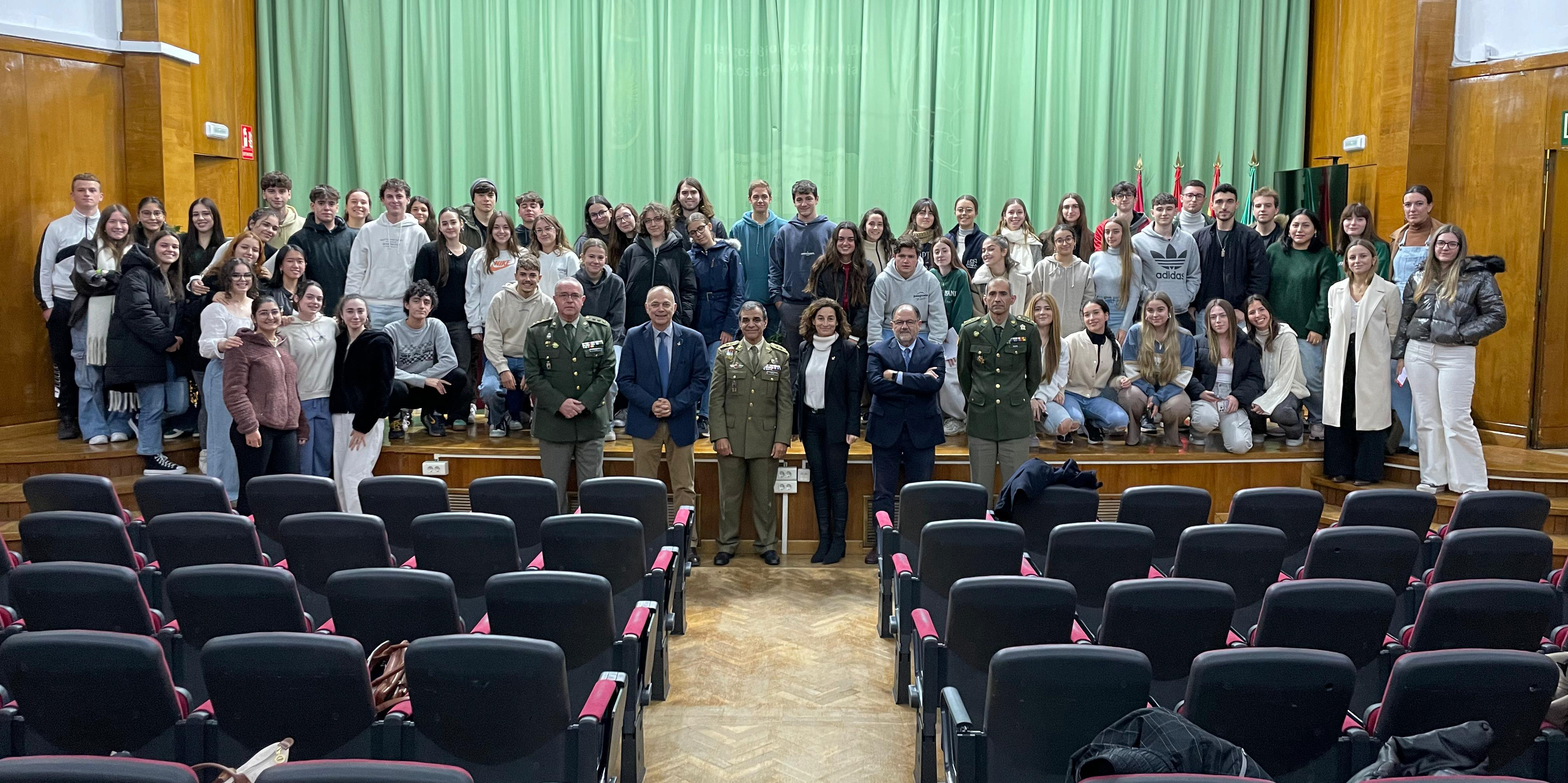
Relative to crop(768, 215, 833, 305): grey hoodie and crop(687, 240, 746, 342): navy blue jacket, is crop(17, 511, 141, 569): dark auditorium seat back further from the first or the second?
crop(768, 215, 833, 305): grey hoodie

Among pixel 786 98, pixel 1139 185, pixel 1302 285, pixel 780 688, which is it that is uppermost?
pixel 786 98

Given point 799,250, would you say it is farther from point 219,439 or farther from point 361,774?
point 361,774

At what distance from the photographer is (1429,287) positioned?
6953 millimetres

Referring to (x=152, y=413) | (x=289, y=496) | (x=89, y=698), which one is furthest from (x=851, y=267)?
(x=89, y=698)

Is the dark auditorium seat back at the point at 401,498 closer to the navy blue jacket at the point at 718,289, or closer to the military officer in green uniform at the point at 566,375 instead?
the military officer in green uniform at the point at 566,375

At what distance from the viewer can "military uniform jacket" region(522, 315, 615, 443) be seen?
679cm

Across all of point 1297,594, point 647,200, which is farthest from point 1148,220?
point 1297,594

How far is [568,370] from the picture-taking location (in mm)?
6820

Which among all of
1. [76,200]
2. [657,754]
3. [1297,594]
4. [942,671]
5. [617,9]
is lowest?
[657,754]

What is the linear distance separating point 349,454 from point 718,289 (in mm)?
2480

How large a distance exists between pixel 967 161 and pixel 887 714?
7.35 metres

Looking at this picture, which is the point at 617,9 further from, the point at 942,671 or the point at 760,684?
→ the point at 942,671

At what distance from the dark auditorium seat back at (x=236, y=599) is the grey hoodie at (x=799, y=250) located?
15.3 feet

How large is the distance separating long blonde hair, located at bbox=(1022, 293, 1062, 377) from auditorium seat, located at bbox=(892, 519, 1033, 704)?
9.82 ft
